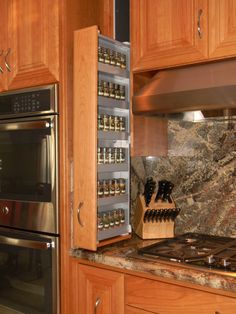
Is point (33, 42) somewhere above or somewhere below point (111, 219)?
above

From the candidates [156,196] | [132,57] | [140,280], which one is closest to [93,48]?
[132,57]

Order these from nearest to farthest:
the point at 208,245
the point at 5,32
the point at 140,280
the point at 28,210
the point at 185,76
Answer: the point at 140,280 → the point at 185,76 → the point at 208,245 → the point at 28,210 → the point at 5,32

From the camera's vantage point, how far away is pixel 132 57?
1851 mm

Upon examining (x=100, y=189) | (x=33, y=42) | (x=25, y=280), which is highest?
(x=33, y=42)

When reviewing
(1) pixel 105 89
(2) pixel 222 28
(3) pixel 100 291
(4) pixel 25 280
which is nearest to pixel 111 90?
(1) pixel 105 89

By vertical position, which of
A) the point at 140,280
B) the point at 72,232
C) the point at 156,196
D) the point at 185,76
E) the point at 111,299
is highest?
the point at 185,76

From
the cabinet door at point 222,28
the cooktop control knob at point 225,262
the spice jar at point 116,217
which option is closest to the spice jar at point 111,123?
the spice jar at point 116,217

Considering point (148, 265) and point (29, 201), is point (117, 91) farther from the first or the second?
point (148, 265)

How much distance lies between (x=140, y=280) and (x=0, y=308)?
926 millimetres

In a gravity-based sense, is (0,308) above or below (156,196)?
below

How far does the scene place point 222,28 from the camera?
1570 mm

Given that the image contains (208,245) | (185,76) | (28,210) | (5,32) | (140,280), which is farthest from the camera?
(5,32)

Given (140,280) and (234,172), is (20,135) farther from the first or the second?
(234,172)

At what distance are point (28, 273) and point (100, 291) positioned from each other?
45 cm
